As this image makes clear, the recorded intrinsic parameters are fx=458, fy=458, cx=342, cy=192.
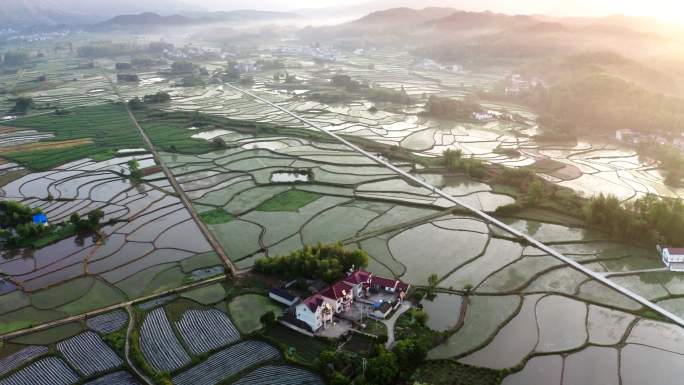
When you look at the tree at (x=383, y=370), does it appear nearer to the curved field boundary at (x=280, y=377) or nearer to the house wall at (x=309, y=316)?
the curved field boundary at (x=280, y=377)

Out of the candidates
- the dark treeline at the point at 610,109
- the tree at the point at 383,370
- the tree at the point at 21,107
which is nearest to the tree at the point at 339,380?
the tree at the point at 383,370

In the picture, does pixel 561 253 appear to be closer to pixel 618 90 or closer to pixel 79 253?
pixel 79 253

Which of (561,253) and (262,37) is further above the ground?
(262,37)

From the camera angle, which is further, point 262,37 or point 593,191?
point 262,37

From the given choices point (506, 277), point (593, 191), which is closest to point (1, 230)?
point (506, 277)

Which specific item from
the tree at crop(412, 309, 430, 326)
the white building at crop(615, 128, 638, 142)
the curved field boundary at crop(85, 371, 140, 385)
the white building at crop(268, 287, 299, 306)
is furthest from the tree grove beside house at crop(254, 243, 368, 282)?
the white building at crop(615, 128, 638, 142)

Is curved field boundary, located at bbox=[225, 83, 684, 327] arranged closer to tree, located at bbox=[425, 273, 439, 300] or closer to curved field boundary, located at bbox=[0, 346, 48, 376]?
tree, located at bbox=[425, 273, 439, 300]
